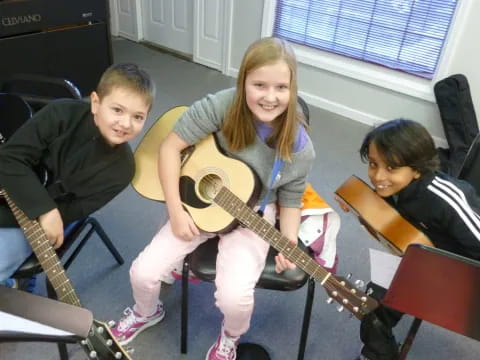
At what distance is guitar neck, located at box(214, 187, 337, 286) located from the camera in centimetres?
120

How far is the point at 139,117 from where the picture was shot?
1291 millimetres

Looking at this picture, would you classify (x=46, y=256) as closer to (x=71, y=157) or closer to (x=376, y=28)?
(x=71, y=157)

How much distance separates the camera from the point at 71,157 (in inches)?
50.9

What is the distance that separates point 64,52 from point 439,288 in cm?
254

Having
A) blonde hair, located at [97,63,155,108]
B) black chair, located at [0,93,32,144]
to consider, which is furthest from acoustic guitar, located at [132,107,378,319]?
black chair, located at [0,93,32,144]

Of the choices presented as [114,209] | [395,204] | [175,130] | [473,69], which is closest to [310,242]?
[395,204]

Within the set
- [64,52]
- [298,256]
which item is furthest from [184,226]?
[64,52]

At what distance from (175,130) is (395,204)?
2.46 ft

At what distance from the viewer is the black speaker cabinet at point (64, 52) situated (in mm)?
2443

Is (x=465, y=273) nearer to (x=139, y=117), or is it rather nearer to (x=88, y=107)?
(x=139, y=117)

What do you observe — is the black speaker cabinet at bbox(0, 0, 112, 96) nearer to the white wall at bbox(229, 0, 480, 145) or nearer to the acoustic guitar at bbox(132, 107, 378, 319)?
the white wall at bbox(229, 0, 480, 145)

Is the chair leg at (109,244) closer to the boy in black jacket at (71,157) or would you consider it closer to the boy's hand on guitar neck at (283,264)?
the boy in black jacket at (71,157)

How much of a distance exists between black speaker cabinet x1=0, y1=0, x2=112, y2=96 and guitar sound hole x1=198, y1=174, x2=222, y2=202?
1.62 metres

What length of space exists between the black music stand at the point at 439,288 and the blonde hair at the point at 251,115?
0.50 meters
